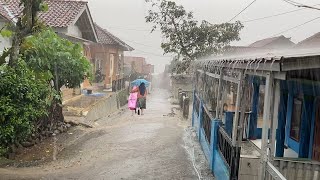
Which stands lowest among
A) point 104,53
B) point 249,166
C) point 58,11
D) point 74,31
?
point 249,166

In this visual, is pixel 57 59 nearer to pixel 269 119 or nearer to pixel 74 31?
pixel 269 119

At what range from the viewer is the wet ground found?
8.99 m

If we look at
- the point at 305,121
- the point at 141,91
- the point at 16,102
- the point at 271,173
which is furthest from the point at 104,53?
the point at 271,173

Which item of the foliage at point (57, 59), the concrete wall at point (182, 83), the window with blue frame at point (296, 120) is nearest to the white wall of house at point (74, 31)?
the foliage at point (57, 59)

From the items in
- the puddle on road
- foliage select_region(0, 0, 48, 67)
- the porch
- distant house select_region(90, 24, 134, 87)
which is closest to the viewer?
the porch

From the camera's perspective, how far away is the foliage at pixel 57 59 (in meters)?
11.2

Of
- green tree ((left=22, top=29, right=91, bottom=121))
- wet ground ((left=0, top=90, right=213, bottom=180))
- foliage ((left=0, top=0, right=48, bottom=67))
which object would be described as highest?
foliage ((left=0, top=0, right=48, bottom=67))

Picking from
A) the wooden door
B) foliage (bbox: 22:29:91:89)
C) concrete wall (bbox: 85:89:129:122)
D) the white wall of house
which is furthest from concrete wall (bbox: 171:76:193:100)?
the wooden door

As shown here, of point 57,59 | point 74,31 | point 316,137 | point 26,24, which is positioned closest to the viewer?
point 316,137

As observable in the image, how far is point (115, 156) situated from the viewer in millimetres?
10734

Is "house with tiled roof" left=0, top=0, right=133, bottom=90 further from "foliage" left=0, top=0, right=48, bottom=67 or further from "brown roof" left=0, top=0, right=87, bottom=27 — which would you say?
"foliage" left=0, top=0, right=48, bottom=67

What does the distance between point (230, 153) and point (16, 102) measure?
188 inches

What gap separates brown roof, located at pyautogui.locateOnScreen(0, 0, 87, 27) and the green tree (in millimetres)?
6931

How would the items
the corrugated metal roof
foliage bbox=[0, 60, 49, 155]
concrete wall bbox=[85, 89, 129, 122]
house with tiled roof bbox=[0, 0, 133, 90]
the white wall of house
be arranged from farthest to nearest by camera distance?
the white wall of house < house with tiled roof bbox=[0, 0, 133, 90] < concrete wall bbox=[85, 89, 129, 122] < foliage bbox=[0, 60, 49, 155] < the corrugated metal roof
